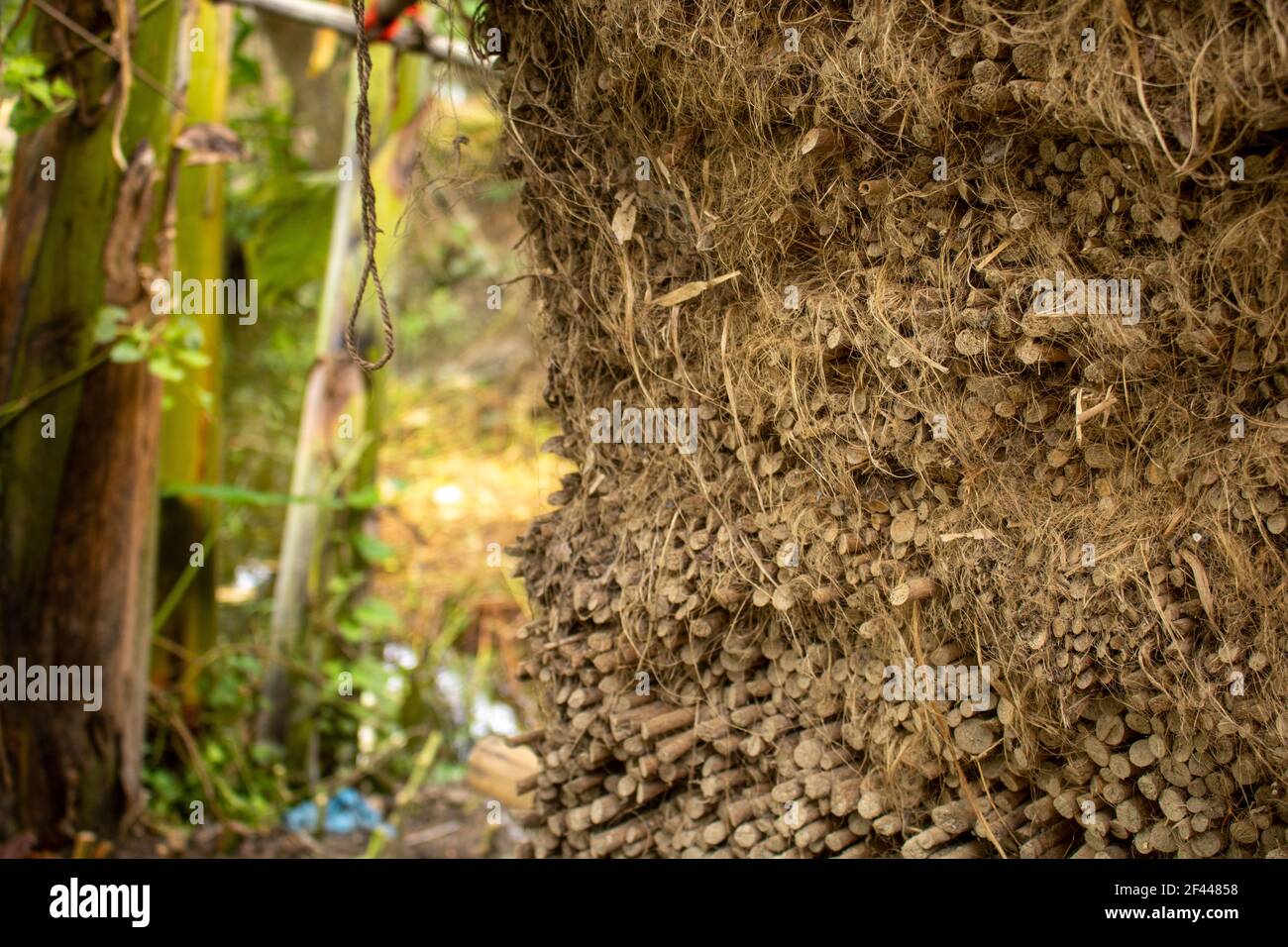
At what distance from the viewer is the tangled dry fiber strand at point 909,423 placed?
1887 mm

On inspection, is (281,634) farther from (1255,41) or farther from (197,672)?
(1255,41)

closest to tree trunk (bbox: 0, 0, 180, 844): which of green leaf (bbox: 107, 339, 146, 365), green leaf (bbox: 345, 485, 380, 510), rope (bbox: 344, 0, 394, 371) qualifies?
green leaf (bbox: 107, 339, 146, 365)

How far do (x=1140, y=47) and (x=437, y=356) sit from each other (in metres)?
7.96

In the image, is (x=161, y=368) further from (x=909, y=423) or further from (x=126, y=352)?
(x=909, y=423)

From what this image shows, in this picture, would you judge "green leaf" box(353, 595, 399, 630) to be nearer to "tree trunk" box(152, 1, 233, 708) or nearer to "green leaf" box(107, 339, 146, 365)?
"tree trunk" box(152, 1, 233, 708)

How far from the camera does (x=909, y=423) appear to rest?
7.29ft

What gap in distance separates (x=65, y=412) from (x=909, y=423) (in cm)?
294

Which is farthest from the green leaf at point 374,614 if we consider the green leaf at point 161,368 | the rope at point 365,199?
the rope at point 365,199

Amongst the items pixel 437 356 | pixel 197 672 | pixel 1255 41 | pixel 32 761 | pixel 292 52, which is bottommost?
A: pixel 32 761

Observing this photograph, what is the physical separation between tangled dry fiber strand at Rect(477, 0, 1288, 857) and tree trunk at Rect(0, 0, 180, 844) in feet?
6.01
